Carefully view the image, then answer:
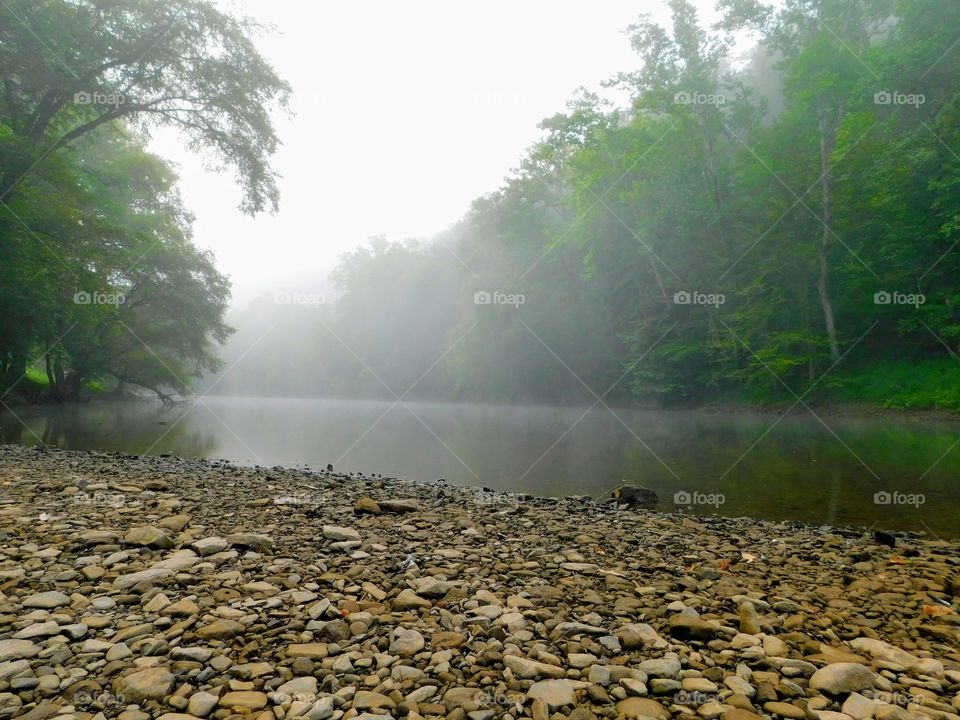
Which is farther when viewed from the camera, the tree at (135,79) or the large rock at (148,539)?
the tree at (135,79)

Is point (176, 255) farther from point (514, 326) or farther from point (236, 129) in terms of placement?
point (514, 326)

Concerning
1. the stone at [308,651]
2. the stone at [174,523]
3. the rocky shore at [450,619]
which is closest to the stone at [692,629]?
the rocky shore at [450,619]

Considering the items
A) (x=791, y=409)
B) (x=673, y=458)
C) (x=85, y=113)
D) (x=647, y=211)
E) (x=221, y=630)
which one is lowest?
(x=673, y=458)

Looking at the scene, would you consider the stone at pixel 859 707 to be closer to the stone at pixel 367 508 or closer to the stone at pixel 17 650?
the stone at pixel 17 650

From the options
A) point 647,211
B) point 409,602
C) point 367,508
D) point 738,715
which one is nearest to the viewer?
point 738,715

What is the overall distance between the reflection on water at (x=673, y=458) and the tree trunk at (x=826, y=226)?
18.4 feet

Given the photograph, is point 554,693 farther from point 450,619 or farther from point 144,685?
point 144,685

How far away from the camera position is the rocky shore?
76.7 inches

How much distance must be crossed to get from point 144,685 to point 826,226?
1124 inches

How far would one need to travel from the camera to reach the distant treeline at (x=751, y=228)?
20.4 metres

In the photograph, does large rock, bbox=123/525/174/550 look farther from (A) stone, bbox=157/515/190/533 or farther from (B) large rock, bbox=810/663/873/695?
(B) large rock, bbox=810/663/873/695

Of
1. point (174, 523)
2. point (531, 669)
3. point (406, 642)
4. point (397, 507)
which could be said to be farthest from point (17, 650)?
point (397, 507)

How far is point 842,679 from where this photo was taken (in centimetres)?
211

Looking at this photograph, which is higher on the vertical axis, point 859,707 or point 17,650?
point 859,707
